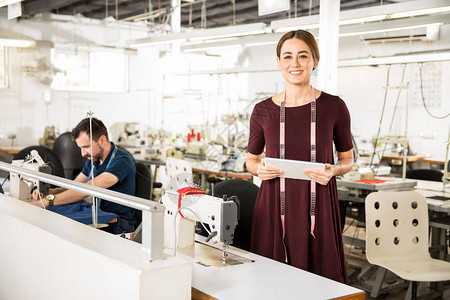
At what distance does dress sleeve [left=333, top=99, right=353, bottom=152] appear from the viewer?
1.84 meters

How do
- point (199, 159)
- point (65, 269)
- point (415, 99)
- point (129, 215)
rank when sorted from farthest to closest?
point (415, 99)
point (199, 159)
point (129, 215)
point (65, 269)

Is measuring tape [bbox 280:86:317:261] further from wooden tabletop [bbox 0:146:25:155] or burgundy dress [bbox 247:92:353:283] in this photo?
wooden tabletop [bbox 0:146:25:155]

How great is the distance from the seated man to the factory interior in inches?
0.6

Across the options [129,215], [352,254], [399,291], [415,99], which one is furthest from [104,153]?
[415,99]

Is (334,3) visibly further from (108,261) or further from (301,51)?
(108,261)

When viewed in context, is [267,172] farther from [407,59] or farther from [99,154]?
[407,59]

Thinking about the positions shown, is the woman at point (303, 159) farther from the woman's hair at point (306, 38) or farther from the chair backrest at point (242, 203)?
the chair backrest at point (242, 203)

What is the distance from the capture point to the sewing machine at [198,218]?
5.44 ft

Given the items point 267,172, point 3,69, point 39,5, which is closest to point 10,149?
point 3,69

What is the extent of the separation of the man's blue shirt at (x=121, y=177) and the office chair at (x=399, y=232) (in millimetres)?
1321

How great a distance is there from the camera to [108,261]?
4.32 ft

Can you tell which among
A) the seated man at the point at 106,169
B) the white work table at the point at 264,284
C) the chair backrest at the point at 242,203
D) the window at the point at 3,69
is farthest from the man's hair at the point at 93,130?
the window at the point at 3,69

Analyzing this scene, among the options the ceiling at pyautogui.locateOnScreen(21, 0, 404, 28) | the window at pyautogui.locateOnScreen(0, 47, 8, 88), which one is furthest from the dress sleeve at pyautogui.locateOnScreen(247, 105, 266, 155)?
the window at pyautogui.locateOnScreen(0, 47, 8, 88)

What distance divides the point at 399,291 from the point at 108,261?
8.78 feet
